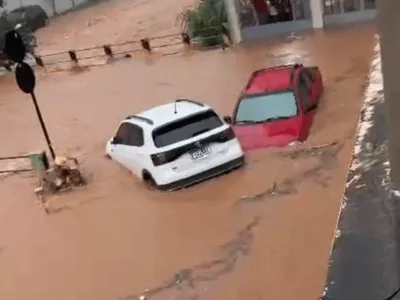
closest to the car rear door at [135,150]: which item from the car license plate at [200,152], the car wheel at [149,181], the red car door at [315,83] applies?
the car wheel at [149,181]

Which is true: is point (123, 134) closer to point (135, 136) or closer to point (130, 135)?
point (130, 135)

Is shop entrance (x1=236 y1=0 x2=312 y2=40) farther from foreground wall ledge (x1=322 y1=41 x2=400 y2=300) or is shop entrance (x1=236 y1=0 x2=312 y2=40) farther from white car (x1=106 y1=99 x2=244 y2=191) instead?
foreground wall ledge (x1=322 y1=41 x2=400 y2=300)

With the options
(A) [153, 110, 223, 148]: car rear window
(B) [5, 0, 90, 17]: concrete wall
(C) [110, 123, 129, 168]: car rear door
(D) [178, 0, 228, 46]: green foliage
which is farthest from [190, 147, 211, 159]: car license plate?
(B) [5, 0, 90, 17]: concrete wall

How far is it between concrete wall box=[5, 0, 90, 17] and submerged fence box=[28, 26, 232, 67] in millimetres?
7809

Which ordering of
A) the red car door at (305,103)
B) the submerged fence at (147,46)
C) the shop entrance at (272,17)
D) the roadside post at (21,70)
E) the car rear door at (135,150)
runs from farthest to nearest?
the submerged fence at (147,46) < the shop entrance at (272,17) < the roadside post at (21,70) < the red car door at (305,103) < the car rear door at (135,150)

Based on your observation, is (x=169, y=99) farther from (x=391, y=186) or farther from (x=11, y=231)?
(x=391, y=186)

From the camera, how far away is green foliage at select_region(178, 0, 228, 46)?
68.5 ft

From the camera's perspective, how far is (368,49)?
17062 millimetres

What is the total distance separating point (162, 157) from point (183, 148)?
0.34 m

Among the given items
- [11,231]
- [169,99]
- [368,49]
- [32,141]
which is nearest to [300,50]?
[368,49]

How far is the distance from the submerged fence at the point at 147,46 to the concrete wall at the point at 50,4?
781cm

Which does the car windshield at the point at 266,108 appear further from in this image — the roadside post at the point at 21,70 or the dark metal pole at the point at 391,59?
the dark metal pole at the point at 391,59

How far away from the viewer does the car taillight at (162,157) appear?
1118 cm

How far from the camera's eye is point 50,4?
3325 centimetres
